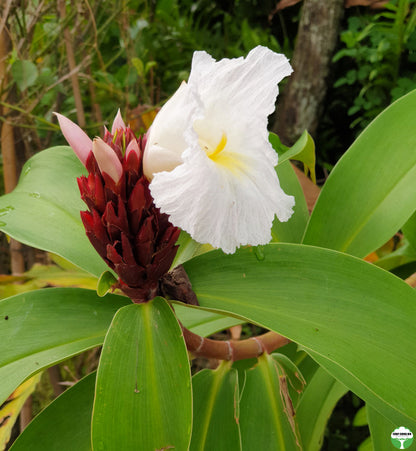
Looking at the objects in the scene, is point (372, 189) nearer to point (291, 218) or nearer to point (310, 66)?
point (291, 218)

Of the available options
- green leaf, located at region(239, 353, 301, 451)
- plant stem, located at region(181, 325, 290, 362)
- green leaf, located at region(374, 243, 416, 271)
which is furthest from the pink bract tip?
green leaf, located at region(374, 243, 416, 271)

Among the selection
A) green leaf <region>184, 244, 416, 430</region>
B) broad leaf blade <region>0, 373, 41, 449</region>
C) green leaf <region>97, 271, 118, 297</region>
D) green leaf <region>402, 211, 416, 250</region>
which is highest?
green leaf <region>97, 271, 118, 297</region>

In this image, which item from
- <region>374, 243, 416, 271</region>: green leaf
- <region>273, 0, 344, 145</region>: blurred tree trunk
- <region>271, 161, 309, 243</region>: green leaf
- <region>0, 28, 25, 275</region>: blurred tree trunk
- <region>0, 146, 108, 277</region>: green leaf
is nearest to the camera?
<region>0, 146, 108, 277</region>: green leaf

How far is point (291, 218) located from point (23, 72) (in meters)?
0.68

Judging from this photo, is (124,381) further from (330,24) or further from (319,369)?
(330,24)

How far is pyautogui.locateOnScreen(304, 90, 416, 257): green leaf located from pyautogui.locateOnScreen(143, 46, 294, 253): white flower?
0.27 meters

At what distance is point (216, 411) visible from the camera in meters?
0.69

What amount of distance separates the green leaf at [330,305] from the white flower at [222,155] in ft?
0.35

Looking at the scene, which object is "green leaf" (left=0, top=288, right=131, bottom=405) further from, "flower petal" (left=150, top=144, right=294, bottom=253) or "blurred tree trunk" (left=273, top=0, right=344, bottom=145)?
"blurred tree trunk" (left=273, top=0, right=344, bottom=145)

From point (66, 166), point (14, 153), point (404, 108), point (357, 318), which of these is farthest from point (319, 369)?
point (14, 153)

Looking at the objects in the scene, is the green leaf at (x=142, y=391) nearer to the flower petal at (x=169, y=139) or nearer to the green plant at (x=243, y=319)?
the green plant at (x=243, y=319)

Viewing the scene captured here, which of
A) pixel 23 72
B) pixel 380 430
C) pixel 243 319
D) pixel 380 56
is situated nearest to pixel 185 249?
pixel 243 319

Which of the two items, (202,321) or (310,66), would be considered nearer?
(202,321)

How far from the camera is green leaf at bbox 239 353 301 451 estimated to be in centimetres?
67
